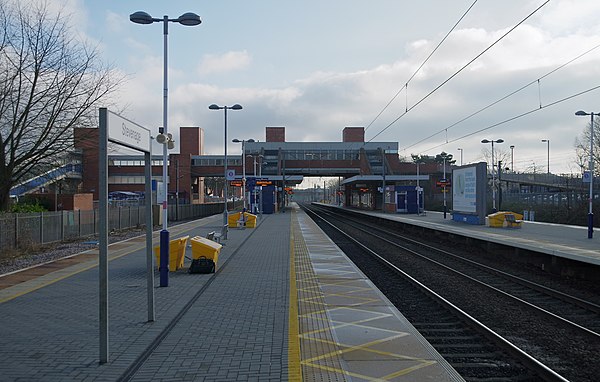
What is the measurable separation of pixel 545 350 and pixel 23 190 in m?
38.0

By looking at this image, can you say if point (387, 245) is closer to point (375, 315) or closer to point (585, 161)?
point (375, 315)

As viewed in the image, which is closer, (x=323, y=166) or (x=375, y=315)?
(x=375, y=315)

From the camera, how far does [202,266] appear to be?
13266 millimetres

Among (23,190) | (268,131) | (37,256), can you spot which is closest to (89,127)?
(37,256)

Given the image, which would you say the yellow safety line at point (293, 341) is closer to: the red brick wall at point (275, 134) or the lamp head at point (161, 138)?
the lamp head at point (161, 138)

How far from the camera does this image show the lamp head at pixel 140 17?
10969 mm

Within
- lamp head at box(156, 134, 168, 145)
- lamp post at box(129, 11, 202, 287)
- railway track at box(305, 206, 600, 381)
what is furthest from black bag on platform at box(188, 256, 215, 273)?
railway track at box(305, 206, 600, 381)

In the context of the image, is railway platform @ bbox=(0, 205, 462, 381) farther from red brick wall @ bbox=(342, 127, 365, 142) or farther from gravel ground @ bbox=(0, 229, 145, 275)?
red brick wall @ bbox=(342, 127, 365, 142)

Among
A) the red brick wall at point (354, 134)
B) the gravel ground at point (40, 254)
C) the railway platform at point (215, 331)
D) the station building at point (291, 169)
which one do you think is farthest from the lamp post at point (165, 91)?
the red brick wall at point (354, 134)

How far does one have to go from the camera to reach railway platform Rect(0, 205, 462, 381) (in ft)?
19.0

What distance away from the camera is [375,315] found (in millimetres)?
8578

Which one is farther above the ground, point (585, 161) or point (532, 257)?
point (585, 161)

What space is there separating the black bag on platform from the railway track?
160 inches

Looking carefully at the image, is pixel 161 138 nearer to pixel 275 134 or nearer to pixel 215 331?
pixel 215 331
